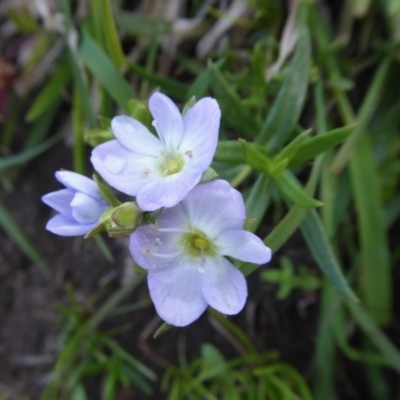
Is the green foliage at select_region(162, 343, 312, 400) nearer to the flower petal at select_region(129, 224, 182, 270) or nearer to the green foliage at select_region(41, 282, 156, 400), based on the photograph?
the green foliage at select_region(41, 282, 156, 400)

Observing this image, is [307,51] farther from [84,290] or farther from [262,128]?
[84,290]

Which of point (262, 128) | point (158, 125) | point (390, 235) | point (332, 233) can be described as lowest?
point (390, 235)

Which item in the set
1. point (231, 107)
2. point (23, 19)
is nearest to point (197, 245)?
point (231, 107)

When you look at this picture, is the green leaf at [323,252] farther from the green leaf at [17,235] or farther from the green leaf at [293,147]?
the green leaf at [17,235]

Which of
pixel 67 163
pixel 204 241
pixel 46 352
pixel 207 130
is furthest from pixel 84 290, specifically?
pixel 207 130

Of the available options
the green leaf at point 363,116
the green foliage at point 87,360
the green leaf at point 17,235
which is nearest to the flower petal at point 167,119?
the green leaf at point 363,116
